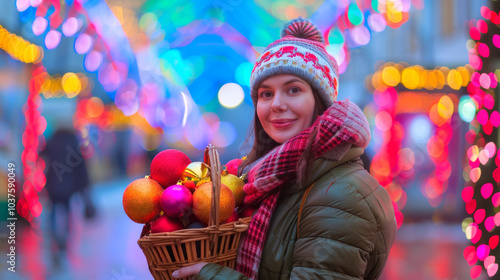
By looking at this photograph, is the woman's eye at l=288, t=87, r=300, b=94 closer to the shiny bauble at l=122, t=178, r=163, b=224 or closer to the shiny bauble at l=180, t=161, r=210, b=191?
the shiny bauble at l=180, t=161, r=210, b=191

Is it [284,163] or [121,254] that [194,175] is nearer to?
[284,163]

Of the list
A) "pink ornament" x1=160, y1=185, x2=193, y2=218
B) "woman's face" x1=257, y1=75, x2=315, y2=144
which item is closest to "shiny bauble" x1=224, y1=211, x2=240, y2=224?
"pink ornament" x1=160, y1=185, x2=193, y2=218

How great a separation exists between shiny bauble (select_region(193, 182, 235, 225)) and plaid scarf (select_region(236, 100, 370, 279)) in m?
0.09

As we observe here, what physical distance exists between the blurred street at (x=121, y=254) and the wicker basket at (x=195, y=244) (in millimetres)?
3125

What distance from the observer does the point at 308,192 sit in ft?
3.86

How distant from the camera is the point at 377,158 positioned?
5379mm

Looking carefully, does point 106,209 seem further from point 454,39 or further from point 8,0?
point 454,39

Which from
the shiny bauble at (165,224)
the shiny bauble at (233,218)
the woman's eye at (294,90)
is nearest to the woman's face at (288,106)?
the woman's eye at (294,90)

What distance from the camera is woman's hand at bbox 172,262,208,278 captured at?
1056 mm

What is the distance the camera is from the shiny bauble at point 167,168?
1280mm

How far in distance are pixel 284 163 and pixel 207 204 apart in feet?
0.90

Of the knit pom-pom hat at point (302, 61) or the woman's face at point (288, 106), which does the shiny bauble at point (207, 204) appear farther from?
the knit pom-pom hat at point (302, 61)

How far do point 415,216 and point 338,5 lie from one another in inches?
136

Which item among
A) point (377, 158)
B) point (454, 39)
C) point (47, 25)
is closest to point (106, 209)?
point (47, 25)
